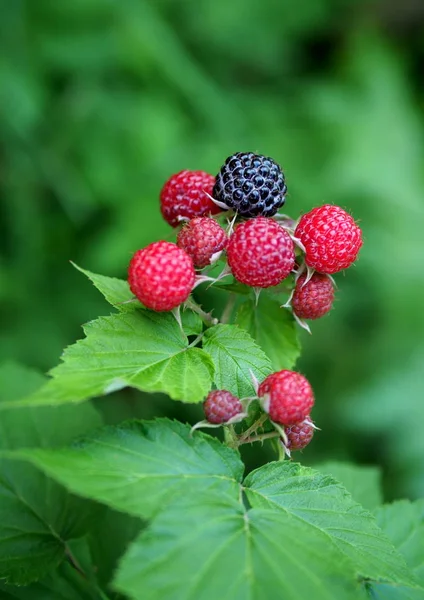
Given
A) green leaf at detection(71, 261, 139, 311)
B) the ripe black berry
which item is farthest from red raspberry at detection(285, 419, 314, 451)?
the ripe black berry

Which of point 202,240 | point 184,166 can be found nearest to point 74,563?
point 202,240

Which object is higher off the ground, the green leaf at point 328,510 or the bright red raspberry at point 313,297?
the bright red raspberry at point 313,297

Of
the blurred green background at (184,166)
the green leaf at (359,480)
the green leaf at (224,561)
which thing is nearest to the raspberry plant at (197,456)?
the green leaf at (224,561)

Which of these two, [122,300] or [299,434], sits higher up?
[122,300]

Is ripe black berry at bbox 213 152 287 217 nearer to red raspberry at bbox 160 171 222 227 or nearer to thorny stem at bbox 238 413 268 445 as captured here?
red raspberry at bbox 160 171 222 227

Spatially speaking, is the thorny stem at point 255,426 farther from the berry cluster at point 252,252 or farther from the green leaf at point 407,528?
the green leaf at point 407,528

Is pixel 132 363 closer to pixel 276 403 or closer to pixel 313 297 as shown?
pixel 276 403

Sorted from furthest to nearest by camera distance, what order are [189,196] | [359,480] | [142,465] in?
[359,480]
[189,196]
[142,465]
